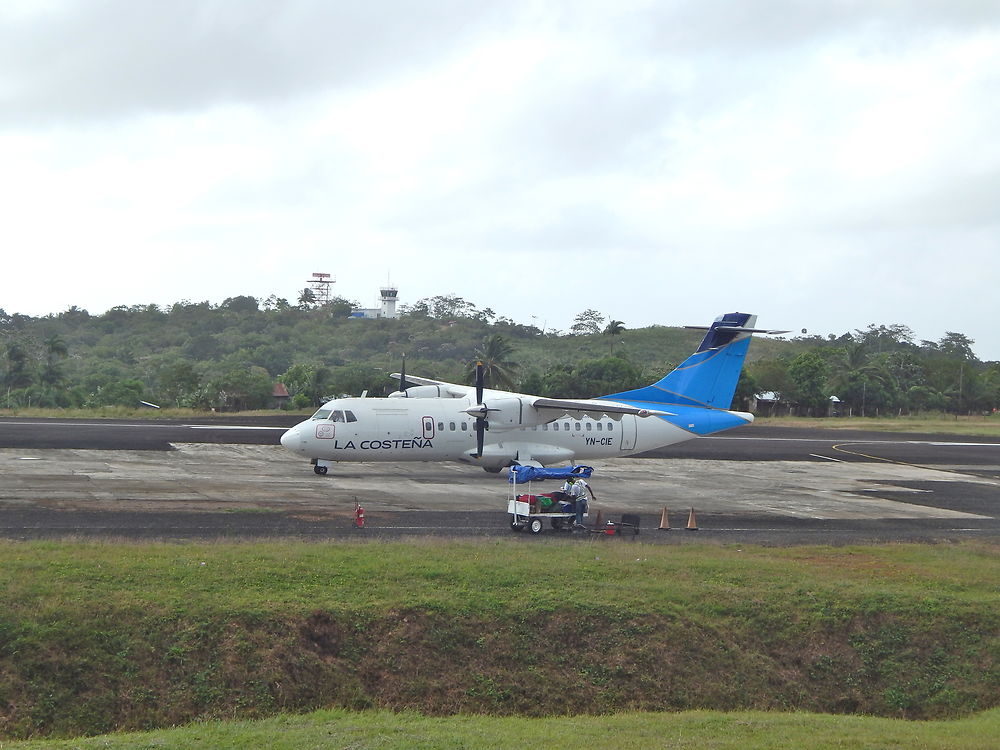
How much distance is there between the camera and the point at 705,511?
33.8m

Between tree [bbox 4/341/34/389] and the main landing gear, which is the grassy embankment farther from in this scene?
tree [bbox 4/341/34/389]

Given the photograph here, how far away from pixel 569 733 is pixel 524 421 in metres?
24.4

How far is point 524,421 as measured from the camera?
39750 millimetres

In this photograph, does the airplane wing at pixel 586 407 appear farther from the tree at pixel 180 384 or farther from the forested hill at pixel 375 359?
the tree at pixel 180 384

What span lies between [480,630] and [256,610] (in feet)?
14.5

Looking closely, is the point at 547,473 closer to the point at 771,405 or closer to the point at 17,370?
the point at 771,405

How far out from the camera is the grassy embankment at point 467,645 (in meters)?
16.4

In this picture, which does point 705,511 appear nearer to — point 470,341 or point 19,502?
point 19,502

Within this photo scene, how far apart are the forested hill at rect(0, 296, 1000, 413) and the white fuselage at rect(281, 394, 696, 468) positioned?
2748cm

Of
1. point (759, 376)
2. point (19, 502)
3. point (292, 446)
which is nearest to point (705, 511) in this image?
point (292, 446)

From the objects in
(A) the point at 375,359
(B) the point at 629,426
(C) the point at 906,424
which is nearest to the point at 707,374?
(B) the point at 629,426

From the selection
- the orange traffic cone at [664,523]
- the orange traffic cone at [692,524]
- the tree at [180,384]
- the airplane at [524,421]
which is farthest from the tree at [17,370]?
the orange traffic cone at [692,524]

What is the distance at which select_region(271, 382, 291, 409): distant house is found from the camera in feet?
288

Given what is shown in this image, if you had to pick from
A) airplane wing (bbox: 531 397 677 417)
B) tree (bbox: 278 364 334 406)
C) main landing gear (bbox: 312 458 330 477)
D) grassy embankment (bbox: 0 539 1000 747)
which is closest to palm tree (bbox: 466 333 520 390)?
tree (bbox: 278 364 334 406)
